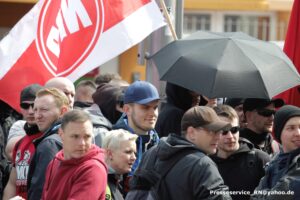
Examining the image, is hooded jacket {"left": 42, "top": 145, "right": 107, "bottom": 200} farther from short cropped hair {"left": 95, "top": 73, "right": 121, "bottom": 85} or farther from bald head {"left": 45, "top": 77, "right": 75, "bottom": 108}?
short cropped hair {"left": 95, "top": 73, "right": 121, "bottom": 85}

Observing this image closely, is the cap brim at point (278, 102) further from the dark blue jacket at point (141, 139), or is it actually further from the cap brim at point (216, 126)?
the cap brim at point (216, 126)

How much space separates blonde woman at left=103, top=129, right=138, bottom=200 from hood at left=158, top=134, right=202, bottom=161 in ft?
2.34

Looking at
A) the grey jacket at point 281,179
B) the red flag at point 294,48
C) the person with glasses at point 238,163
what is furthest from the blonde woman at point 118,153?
the red flag at point 294,48

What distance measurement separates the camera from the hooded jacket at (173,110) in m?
7.59

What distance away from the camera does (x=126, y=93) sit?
734 cm

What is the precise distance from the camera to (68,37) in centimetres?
810

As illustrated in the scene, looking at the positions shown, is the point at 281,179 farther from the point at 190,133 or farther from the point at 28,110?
the point at 28,110

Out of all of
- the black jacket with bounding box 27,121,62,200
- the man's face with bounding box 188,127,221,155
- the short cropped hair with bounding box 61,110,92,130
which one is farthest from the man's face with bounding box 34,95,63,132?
the man's face with bounding box 188,127,221,155

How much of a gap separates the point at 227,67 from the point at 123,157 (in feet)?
3.65

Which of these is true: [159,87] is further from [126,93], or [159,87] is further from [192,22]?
[192,22]

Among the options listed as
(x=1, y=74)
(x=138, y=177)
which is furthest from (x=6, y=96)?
(x=138, y=177)

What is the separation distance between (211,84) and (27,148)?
151 centimetres

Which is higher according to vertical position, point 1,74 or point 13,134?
point 1,74

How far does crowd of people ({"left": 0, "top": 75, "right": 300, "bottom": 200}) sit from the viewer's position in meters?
5.99
